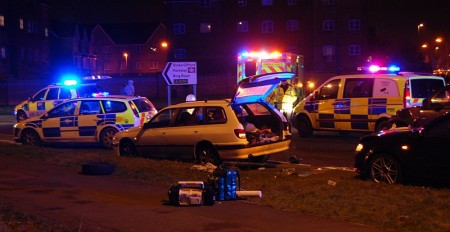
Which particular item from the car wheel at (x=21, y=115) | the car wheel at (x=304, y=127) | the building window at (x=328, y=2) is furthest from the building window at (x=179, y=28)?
the car wheel at (x=304, y=127)

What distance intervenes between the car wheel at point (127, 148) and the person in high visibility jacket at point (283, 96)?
7.33 metres

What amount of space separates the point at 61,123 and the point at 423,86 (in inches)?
378

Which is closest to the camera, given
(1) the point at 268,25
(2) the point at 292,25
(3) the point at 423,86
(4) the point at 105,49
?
(3) the point at 423,86

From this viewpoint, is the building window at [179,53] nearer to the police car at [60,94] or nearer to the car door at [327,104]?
the police car at [60,94]

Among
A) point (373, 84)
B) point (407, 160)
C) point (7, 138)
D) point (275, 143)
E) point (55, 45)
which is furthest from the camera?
point (55, 45)

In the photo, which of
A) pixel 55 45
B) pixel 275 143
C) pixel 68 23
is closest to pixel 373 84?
pixel 275 143

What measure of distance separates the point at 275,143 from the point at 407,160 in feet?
11.1

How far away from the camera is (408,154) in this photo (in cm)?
888

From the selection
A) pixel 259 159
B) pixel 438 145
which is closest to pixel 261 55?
pixel 259 159

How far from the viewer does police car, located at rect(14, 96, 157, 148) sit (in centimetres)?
1536

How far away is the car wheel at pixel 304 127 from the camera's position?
1736 centimetres

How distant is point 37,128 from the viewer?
15.9 m

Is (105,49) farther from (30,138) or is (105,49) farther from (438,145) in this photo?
(438,145)

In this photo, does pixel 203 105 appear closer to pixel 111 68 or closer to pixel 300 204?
pixel 300 204
